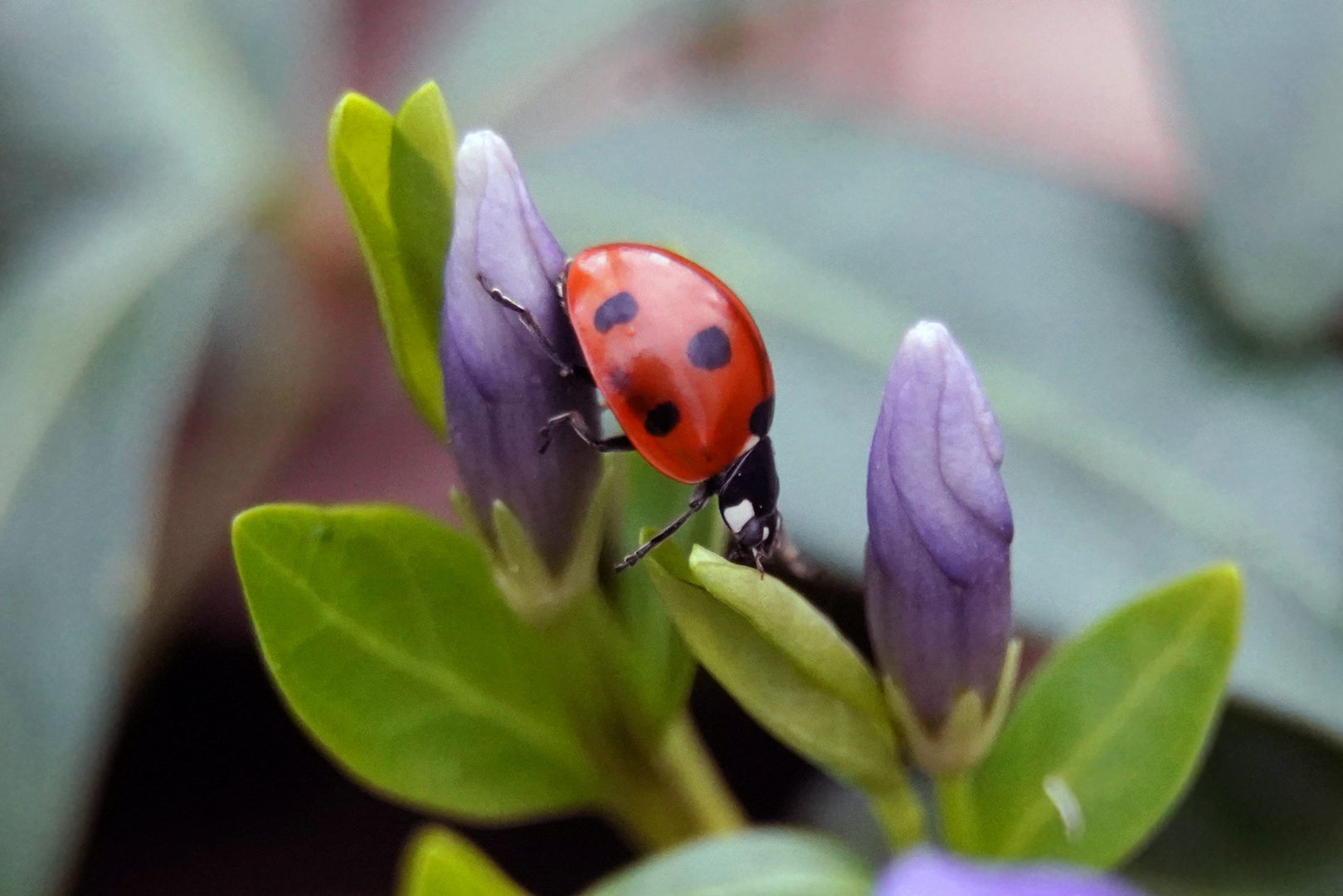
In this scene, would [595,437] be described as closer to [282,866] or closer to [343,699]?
[343,699]

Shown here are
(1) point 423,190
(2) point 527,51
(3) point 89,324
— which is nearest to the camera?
(1) point 423,190

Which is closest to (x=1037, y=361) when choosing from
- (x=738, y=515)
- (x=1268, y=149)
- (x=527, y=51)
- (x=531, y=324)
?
(x=1268, y=149)

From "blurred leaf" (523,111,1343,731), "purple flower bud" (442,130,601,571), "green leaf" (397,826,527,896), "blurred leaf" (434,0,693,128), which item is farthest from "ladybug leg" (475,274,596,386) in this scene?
"blurred leaf" (434,0,693,128)

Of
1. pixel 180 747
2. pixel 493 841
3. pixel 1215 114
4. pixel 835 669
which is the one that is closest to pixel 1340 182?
pixel 1215 114

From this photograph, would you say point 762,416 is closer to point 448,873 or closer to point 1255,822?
point 448,873

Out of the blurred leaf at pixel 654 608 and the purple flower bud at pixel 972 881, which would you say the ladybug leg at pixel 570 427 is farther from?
the purple flower bud at pixel 972 881

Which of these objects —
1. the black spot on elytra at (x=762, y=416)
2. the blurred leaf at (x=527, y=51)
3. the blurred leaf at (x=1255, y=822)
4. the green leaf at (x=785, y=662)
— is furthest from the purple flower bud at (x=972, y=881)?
the blurred leaf at (x=527, y=51)

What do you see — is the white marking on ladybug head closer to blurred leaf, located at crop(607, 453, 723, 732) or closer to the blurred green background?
blurred leaf, located at crop(607, 453, 723, 732)

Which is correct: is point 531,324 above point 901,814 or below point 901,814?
above
